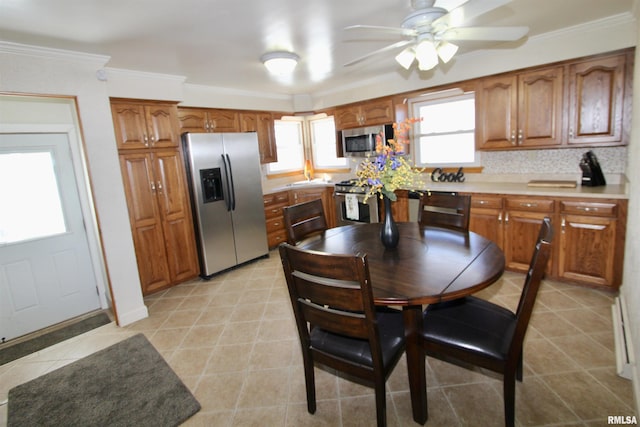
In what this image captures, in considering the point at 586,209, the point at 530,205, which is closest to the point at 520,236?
the point at 530,205

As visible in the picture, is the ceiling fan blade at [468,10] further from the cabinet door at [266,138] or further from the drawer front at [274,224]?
the drawer front at [274,224]

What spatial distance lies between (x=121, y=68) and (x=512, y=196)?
403cm

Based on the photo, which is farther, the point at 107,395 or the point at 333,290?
the point at 107,395

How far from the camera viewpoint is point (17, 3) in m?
1.77

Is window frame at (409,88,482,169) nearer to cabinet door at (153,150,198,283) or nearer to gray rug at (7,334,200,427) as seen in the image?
cabinet door at (153,150,198,283)

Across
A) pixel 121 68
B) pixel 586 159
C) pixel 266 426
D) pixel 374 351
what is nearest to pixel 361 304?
pixel 374 351

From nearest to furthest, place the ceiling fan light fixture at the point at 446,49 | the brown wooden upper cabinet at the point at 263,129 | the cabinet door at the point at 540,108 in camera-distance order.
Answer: the ceiling fan light fixture at the point at 446,49 < the cabinet door at the point at 540,108 < the brown wooden upper cabinet at the point at 263,129

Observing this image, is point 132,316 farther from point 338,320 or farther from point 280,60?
point 280,60

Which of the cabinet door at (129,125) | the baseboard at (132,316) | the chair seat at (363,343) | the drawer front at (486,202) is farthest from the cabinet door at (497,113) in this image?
the baseboard at (132,316)

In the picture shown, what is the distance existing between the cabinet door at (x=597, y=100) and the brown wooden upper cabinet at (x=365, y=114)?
194cm

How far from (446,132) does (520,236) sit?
5.30 ft

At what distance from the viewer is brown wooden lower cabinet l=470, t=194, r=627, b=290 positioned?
2703mm

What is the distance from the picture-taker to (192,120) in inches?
157

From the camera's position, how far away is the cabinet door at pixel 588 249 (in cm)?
273
